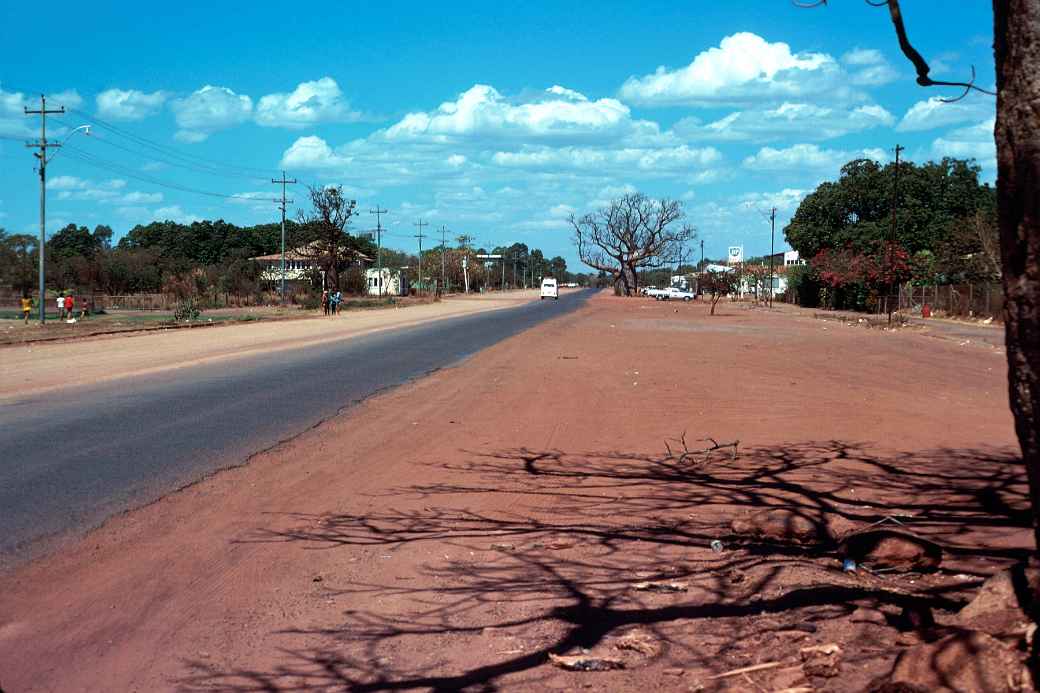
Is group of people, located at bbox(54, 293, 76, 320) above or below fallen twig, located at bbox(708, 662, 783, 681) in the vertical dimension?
above

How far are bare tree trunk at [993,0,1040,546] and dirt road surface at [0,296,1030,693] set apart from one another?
1.18 meters

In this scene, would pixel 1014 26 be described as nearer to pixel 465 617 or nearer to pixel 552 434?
pixel 465 617

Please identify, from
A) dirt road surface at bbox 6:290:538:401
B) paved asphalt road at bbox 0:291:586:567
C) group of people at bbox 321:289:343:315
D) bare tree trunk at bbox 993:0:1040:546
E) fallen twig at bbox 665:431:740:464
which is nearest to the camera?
bare tree trunk at bbox 993:0:1040:546

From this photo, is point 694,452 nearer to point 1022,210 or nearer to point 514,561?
point 514,561

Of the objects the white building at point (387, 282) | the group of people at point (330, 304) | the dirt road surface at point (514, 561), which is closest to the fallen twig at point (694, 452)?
the dirt road surface at point (514, 561)

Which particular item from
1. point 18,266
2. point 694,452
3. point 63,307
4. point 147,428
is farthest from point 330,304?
point 694,452

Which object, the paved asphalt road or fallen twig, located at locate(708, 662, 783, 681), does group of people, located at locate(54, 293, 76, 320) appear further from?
fallen twig, located at locate(708, 662, 783, 681)

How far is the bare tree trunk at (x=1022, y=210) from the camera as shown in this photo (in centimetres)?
392

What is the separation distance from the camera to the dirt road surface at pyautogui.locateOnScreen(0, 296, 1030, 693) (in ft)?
15.6

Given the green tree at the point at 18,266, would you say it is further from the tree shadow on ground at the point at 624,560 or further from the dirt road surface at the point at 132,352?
the tree shadow on ground at the point at 624,560

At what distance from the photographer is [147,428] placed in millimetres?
12609

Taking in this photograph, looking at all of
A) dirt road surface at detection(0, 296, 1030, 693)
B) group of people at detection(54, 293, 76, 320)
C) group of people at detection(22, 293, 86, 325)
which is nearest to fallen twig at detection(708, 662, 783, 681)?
dirt road surface at detection(0, 296, 1030, 693)

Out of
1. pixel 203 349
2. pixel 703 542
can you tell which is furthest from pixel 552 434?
pixel 203 349

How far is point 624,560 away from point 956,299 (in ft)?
156
